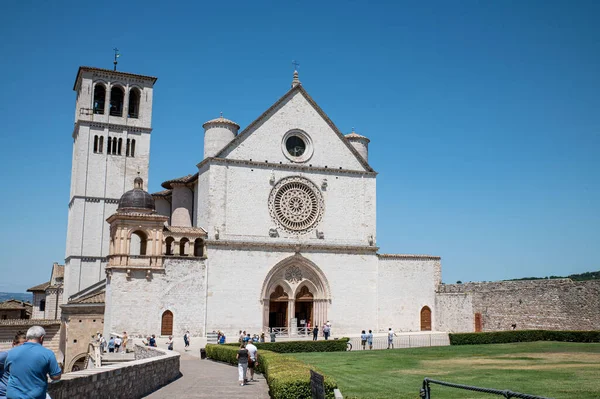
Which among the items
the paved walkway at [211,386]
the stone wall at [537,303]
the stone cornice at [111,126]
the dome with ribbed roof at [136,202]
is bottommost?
the paved walkway at [211,386]

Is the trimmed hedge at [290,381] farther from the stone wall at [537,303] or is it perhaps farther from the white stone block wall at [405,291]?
the white stone block wall at [405,291]

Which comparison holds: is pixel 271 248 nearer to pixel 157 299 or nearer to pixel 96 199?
pixel 157 299

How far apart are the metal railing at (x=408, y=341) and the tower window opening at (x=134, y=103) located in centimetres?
→ 3193

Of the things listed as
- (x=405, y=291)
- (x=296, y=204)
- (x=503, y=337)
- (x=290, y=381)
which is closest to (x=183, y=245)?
(x=296, y=204)

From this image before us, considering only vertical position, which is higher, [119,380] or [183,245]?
[183,245]

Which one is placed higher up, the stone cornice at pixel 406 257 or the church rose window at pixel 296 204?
the church rose window at pixel 296 204

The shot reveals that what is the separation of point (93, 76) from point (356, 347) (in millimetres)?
36188

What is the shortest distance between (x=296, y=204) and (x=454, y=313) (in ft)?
48.9

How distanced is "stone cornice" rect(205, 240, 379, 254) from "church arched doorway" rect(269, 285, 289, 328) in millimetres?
3175

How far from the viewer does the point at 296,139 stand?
46656 millimetres

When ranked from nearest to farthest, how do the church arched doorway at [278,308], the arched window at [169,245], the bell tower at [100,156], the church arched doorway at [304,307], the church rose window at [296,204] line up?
1. the arched window at [169,245]
2. the church arched doorway at [278,308]
3. the church rose window at [296,204]
4. the church arched doorway at [304,307]
5. the bell tower at [100,156]

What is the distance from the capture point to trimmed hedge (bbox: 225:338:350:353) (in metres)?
33.5

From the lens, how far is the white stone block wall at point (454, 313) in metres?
45.9

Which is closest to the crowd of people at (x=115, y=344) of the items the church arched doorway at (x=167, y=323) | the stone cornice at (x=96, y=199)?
the church arched doorway at (x=167, y=323)
